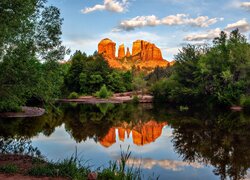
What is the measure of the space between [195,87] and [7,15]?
43755 millimetres

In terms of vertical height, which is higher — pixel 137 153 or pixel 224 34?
pixel 224 34

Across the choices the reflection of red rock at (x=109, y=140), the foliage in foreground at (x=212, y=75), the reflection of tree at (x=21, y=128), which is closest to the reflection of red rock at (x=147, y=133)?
the reflection of red rock at (x=109, y=140)

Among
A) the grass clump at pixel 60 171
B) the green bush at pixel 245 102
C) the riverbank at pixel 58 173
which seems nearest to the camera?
the riverbank at pixel 58 173

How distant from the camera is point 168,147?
1906cm

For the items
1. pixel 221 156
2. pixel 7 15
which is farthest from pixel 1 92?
pixel 221 156

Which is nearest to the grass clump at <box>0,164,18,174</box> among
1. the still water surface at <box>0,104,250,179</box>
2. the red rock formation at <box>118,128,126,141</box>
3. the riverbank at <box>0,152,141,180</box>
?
the riverbank at <box>0,152,141,180</box>

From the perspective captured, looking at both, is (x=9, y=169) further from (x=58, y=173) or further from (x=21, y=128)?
(x=21, y=128)

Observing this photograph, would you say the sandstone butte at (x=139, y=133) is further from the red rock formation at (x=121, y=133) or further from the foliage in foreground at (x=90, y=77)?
the foliage in foreground at (x=90, y=77)

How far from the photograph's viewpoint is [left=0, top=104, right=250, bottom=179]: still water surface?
13.9 meters

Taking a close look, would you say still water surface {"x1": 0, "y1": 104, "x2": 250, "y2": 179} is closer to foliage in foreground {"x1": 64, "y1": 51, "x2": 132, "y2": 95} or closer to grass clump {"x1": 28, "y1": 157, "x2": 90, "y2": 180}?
grass clump {"x1": 28, "y1": 157, "x2": 90, "y2": 180}

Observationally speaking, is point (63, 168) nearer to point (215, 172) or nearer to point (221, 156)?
point (215, 172)

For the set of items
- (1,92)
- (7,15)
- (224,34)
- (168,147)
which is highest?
(224,34)

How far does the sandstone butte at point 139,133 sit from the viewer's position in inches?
801

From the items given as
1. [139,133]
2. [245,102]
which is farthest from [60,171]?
[245,102]
